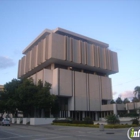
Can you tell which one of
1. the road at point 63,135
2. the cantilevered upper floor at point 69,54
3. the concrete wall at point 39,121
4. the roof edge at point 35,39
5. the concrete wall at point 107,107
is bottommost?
the concrete wall at point 39,121

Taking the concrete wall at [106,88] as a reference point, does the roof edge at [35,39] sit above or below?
above

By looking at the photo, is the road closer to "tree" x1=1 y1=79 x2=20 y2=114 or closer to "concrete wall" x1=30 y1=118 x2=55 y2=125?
"concrete wall" x1=30 y1=118 x2=55 y2=125

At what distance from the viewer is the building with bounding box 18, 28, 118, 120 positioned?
53.7 m

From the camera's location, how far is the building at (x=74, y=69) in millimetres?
53719

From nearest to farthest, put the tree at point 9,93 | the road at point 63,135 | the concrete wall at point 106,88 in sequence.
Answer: the road at point 63,135, the tree at point 9,93, the concrete wall at point 106,88

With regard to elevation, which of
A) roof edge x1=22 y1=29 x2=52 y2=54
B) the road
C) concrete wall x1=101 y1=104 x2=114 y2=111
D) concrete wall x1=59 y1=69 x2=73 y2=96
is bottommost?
the road

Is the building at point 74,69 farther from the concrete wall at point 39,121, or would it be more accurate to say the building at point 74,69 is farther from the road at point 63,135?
the road at point 63,135

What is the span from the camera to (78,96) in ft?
186

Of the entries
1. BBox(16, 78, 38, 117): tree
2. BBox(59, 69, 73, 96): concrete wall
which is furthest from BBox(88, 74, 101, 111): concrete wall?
BBox(16, 78, 38, 117): tree

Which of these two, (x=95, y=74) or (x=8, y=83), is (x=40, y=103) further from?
(x=95, y=74)

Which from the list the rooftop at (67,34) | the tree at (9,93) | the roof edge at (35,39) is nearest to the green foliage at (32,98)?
the tree at (9,93)

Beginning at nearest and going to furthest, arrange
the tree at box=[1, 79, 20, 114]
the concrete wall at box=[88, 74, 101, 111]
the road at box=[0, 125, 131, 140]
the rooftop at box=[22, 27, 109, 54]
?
the road at box=[0, 125, 131, 140]
the tree at box=[1, 79, 20, 114]
the rooftop at box=[22, 27, 109, 54]
the concrete wall at box=[88, 74, 101, 111]

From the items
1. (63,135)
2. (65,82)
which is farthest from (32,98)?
(63,135)

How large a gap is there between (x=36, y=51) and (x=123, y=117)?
1298 inches
